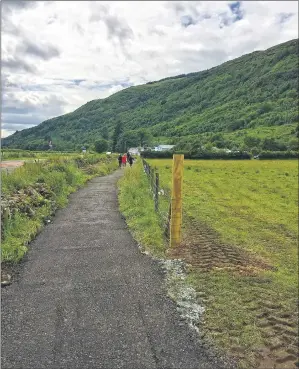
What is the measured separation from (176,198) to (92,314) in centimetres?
355

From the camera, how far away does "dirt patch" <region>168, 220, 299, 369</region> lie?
402 centimetres

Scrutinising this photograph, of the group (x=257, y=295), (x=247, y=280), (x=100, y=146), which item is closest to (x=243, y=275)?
(x=247, y=280)

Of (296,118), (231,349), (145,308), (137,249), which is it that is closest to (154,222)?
(137,249)

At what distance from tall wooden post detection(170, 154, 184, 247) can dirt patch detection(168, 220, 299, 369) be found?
0.91ft

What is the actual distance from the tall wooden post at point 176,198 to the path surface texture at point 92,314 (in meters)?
0.94

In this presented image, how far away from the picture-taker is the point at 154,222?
9.80 m

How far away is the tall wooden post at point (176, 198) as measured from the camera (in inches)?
303

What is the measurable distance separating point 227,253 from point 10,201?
5.51 m

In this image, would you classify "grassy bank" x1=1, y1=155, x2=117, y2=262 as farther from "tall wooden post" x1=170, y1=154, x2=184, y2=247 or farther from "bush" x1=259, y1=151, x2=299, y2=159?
"bush" x1=259, y1=151, x2=299, y2=159

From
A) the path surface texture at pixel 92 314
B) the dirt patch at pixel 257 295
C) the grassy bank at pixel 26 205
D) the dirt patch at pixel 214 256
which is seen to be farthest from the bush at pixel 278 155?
the path surface texture at pixel 92 314

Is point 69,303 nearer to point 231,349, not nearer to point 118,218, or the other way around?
point 231,349

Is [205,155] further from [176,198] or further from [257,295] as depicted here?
[257,295]

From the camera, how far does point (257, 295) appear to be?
5539mm

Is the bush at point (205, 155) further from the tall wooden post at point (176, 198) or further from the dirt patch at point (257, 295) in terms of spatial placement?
the tall wooden post at point (176, 198)
